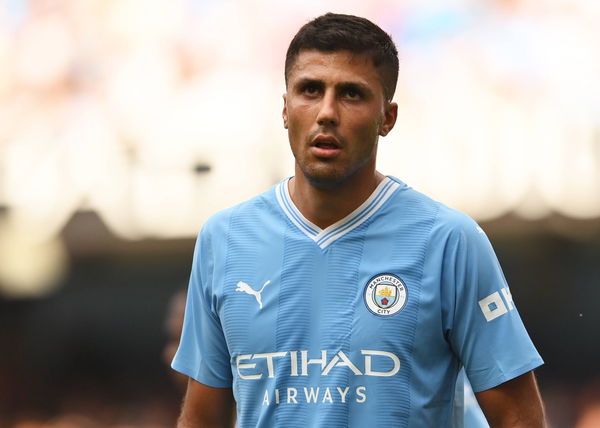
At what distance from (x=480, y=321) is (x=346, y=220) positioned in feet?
1.55

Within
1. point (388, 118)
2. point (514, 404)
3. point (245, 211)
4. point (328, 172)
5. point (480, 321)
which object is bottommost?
point (514, 404)

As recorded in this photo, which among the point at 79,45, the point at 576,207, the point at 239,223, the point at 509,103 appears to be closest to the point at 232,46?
the point at 79,45

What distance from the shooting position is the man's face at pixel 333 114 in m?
3.31

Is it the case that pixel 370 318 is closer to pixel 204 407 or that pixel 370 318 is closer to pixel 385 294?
pixel 385 294

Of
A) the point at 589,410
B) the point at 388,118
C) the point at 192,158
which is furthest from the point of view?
the point at 192,158

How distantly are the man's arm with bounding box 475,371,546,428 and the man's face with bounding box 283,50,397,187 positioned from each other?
702mm

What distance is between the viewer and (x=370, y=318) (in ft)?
10.9

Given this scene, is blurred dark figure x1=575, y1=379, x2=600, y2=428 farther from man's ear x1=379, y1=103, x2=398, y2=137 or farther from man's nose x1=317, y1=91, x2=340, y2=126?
man's nose x1=317, y1=91, x2=340, y2=126

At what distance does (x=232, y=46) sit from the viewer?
32.7 ft

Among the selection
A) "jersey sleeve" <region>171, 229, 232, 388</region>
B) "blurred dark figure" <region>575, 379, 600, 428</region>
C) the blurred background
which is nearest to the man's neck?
"jersey sleeve" <region>171, 229, 232, 388</region>

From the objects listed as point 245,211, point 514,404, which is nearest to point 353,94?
point 245,211

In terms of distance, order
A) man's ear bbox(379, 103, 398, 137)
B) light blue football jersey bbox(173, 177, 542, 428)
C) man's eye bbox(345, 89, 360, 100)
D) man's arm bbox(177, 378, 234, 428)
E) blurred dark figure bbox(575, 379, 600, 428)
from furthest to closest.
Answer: blurred dark figure bbox(575, 379, 600, 428), man's arm bbox(177, 378, 234, 428), man's ear bbox(379, 103, 398, 137), man's eye bbox(345, 89, 360, 100), light blue football jersey bbox(173, 177, 542, 428)

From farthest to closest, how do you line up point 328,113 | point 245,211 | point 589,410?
1. point 589,410
2. point 245,211
3. point 328,113

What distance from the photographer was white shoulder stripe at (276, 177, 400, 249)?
3465mm
